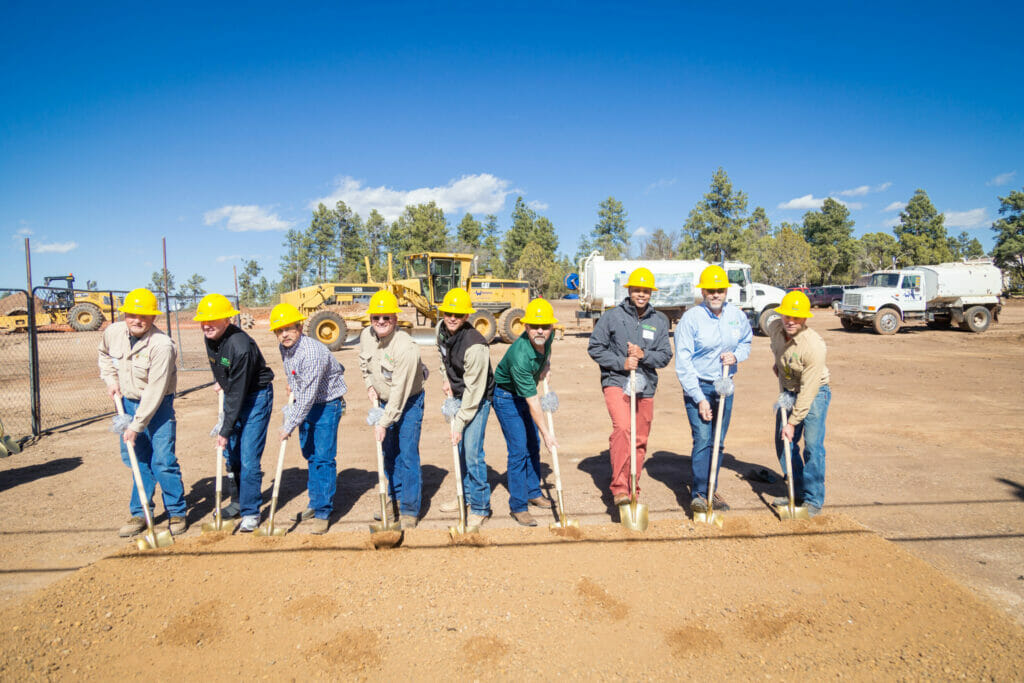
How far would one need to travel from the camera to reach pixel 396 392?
3953 mm

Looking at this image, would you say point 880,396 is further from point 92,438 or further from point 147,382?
point 92,438

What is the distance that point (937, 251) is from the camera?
5031cm

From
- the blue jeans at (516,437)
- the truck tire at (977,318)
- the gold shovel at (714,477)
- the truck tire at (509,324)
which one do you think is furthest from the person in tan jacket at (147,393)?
the truck tire at (977,318)

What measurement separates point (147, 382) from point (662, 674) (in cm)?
423

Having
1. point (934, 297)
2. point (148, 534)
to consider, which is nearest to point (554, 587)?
point (148, 534)

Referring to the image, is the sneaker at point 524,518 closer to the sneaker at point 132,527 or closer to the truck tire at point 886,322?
the sneaker at point 132,527

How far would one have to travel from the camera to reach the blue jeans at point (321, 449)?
4.20 m

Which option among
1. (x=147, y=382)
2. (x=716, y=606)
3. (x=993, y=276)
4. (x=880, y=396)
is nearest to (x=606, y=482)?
(x=716, y=606)

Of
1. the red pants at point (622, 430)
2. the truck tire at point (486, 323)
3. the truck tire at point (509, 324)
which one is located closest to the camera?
the red pants at point (622, 430)

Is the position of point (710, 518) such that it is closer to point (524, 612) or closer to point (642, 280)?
point (524, 612)

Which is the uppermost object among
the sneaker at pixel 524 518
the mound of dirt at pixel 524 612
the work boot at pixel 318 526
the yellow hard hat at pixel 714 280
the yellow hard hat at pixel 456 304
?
the yellow hard hat at pixel 714 280

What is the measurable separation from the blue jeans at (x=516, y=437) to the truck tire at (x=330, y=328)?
1371 centimetres

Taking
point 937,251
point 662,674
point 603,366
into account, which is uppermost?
point 937,251

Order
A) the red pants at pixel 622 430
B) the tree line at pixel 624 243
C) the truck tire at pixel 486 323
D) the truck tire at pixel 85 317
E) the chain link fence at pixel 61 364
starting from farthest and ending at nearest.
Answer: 1. the tree line at pixel 624 243
2. the truck tire at pixel 85 317
3. the truck tire at pixel 486 323
4. the chain link fence at pixel 61 364
5. the red pants at pixel 622 430
